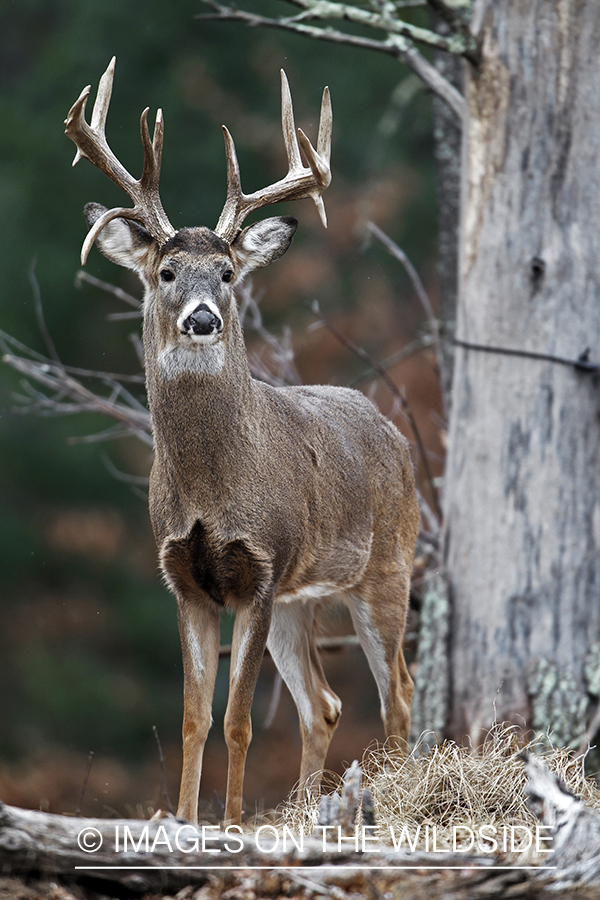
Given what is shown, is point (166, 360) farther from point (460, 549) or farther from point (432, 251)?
point (432, 251)

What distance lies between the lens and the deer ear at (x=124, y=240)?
4.67 metres

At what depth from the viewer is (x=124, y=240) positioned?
15.4 ft

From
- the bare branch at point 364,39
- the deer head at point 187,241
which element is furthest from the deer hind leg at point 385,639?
the bare branch at point 364,39

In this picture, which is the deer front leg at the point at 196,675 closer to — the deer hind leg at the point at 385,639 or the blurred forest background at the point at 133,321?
the deer hind leg at the point at 385,639

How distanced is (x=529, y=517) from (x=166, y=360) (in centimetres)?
248

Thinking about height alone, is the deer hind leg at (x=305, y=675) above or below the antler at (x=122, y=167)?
below

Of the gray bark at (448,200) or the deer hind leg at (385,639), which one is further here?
the gray bark at (448,200)

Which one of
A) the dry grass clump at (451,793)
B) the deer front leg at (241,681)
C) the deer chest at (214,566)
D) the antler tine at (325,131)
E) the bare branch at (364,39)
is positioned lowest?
the dry grass clump at (451,793)

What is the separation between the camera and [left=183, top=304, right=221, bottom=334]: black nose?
13.9 ft

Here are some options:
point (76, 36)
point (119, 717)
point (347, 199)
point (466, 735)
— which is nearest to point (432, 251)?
point (347, 199)

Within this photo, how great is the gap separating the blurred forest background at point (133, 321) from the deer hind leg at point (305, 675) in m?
6.72

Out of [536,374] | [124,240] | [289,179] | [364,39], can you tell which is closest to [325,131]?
[289,179]

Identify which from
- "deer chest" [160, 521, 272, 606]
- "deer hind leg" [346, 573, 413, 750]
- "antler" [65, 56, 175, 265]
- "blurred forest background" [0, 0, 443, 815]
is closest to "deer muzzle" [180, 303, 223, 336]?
"antler" [65, 56, 175, 265]

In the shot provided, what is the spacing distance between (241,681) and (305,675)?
3.92 feet
